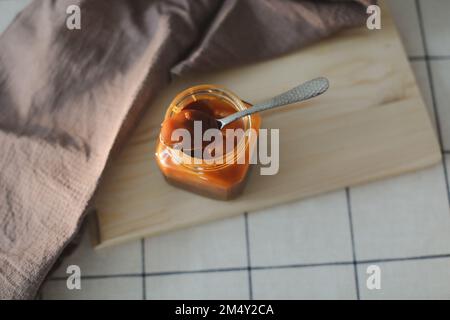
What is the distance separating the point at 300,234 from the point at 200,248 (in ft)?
0.39

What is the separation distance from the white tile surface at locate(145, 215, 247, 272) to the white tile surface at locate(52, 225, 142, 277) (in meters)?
0.02

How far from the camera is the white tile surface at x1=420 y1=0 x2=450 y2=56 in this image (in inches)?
28.4

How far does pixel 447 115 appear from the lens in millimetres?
708

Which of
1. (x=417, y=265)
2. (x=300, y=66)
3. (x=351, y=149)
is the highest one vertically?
(x=300, y=66)

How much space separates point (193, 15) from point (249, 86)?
0.10m

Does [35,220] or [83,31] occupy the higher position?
[83,31]

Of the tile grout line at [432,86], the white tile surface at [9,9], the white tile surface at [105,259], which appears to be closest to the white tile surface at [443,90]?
the tile grout line at [432,86]

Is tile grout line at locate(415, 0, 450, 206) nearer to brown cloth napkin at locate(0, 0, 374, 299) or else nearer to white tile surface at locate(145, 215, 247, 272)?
brown cloth napkin at locate(0, 0, 374, 299)

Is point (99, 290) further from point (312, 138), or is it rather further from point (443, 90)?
point (443, 90)

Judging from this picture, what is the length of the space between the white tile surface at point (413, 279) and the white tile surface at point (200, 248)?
15 centimetres

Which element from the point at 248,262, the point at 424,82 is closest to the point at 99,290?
the point at 248,262

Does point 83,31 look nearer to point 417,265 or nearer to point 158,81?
point 158,81

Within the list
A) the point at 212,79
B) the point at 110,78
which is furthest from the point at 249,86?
the point at 110,78

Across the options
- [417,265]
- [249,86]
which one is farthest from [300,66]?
[417,265]
